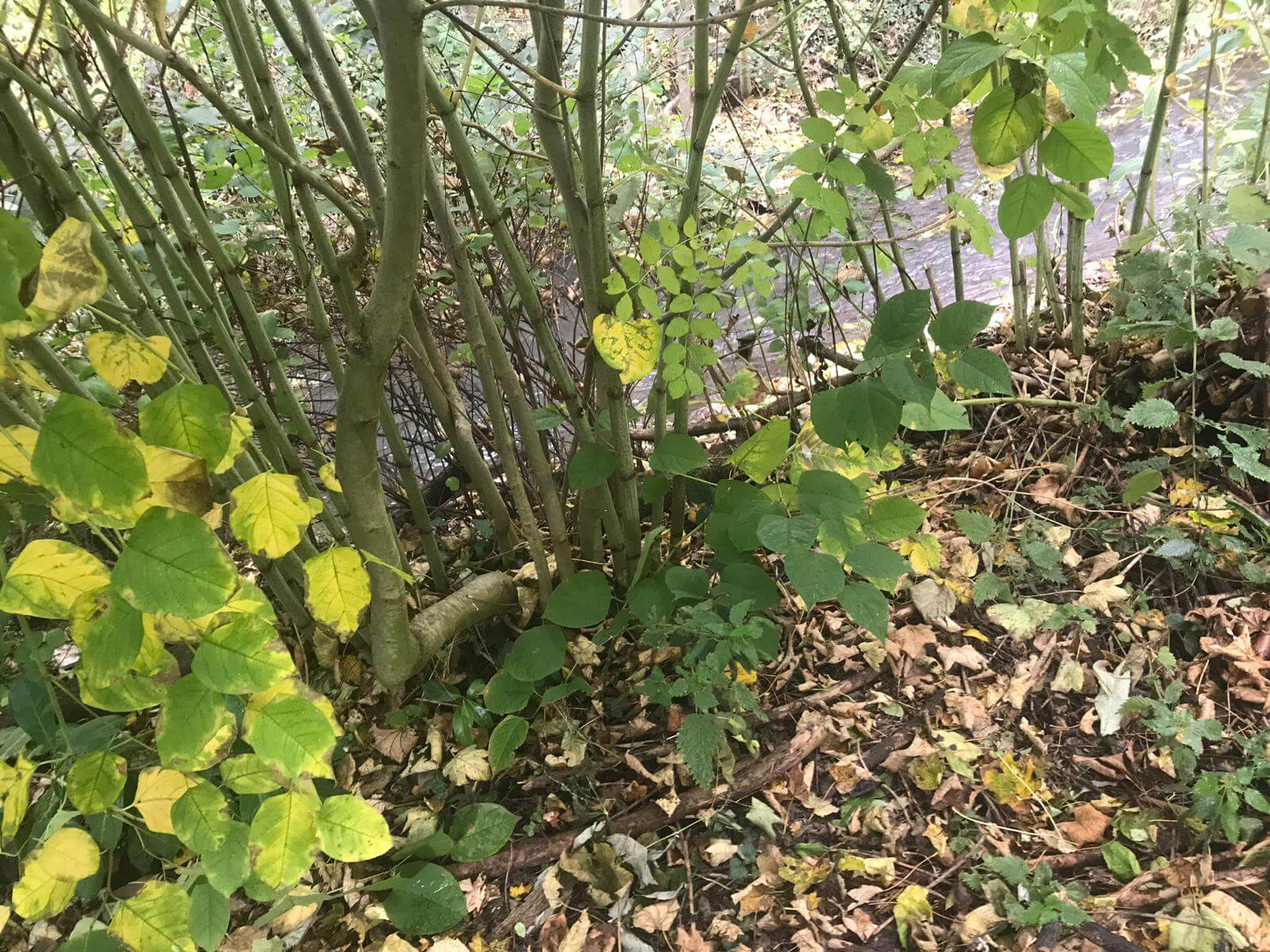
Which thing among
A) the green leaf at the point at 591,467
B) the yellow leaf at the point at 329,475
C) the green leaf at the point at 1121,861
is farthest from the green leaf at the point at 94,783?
the green leaf at the point at 1121,861

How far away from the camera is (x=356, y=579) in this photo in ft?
3.27

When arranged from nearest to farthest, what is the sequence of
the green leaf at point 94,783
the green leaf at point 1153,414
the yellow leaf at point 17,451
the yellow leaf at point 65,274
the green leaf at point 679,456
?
the yellow leaf at point 65,274, the yellow leaf at point 17,451, the green leaf at point 94,783, the green leaf at point 679,456, the green leaf at point 1153,414

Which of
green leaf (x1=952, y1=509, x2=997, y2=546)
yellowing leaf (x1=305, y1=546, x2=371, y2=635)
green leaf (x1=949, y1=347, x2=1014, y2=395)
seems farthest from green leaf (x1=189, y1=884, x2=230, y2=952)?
green leaf (x1=952, y1=509, x2=997, y2=546)

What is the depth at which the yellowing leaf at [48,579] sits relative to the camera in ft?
2.19

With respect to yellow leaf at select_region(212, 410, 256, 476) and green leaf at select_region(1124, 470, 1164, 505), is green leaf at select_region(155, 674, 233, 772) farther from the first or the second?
green leaf at select_region(1124, 470, 1164, 505)

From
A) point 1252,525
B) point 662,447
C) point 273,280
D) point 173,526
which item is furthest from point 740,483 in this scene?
point 273,280

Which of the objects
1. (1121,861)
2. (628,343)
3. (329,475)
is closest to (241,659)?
(329,475)

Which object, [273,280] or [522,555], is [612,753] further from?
[273,280]

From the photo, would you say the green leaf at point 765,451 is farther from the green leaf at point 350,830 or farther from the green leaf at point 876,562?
the green leaf at point 350,830

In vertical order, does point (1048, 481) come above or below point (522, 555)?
below

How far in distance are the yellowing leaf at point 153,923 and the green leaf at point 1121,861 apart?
135cm

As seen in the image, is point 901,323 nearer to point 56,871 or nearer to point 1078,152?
point 1078,152

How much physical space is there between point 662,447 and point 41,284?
105cm

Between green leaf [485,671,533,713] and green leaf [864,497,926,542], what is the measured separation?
30.8 inches
